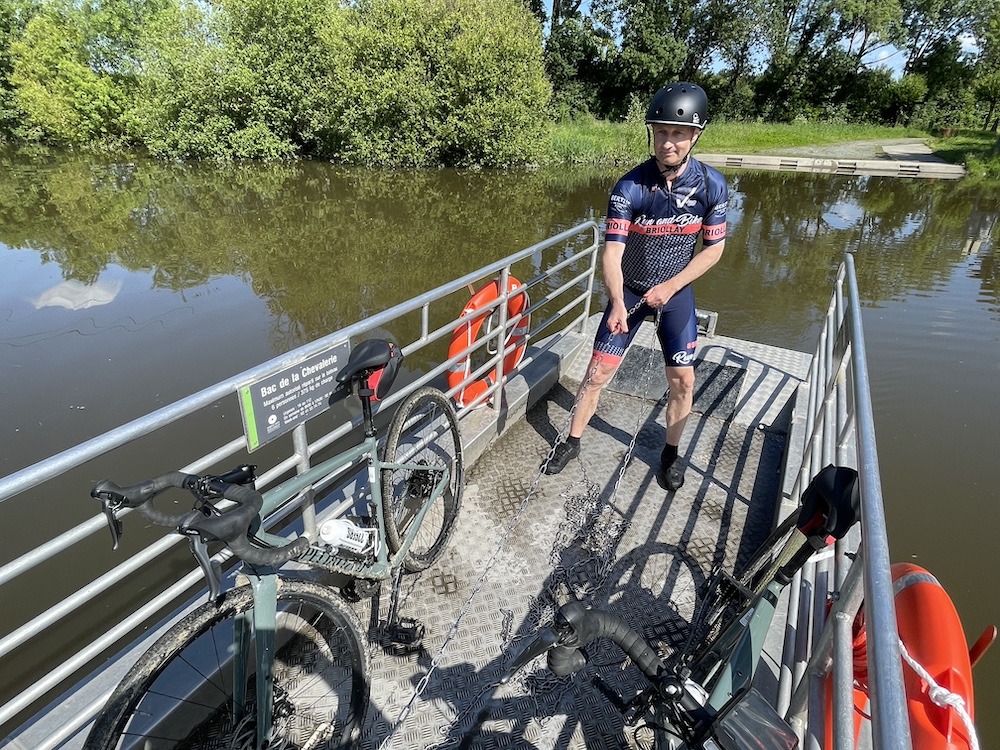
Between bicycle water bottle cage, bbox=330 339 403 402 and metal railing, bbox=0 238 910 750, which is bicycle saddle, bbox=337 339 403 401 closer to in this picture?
bicycle water bottle cage, bbox=330 339 403 402

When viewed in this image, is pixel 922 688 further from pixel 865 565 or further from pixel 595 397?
pixel 595 397

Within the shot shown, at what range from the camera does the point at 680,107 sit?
258cm

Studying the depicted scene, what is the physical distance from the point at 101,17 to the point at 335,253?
1160 inches

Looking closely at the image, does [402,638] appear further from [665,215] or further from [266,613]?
[665,215]

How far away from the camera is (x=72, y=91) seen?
26125mm

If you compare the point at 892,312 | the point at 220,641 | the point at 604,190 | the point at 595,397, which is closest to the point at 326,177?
the point at 604,190

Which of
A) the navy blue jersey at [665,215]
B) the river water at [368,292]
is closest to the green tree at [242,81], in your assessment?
the river water at [368,292]

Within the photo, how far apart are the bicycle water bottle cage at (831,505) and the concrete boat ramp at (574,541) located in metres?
0.77

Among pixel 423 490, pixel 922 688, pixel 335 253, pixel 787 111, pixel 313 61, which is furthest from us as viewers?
pixel 787 111

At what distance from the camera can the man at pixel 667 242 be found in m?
2.68

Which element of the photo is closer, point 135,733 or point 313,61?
point 135,733

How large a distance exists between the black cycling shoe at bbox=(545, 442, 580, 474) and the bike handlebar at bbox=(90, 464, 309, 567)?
1979mm

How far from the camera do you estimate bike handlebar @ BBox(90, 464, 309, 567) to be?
126 cm

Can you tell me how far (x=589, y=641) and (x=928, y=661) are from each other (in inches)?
38.7
